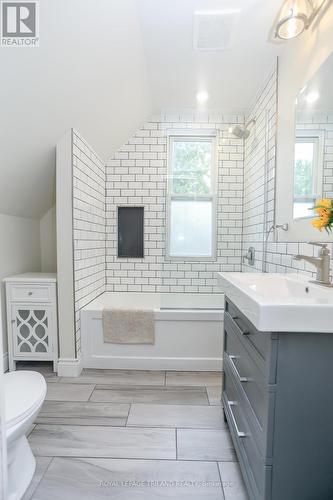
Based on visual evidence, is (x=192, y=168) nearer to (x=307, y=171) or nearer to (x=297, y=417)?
(x=307, y=171)

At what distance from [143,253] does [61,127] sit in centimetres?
172

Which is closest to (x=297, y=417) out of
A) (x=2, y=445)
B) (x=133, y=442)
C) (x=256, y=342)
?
(x=256, y=342)

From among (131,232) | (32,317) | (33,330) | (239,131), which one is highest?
(239,131)

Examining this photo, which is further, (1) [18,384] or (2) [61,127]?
(2) [61,127]

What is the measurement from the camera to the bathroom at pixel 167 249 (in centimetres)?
101

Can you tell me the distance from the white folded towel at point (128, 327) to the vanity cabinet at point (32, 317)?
0.46m

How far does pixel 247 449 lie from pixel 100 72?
2.55 meters

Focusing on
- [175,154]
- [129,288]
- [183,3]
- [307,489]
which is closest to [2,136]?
[183,3]

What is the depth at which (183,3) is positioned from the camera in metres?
1.68

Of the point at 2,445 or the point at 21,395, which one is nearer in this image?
the point at 2,445

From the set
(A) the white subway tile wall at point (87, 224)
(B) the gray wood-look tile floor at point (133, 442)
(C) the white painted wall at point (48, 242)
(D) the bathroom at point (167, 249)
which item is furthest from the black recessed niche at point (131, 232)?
(B) the gray wood-look tile floor at point (133, 442)

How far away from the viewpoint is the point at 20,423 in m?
1.11

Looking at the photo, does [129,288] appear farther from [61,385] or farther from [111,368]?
[61,385]

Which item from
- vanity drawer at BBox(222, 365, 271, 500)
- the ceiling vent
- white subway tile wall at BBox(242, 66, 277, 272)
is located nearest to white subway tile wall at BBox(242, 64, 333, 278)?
white subway tile wall at BBox(242, 66, 277, 272)
